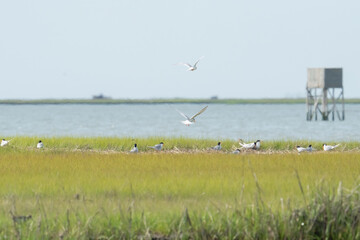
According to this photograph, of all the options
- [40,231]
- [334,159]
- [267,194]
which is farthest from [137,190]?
[334,159]

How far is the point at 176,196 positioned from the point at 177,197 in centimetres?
12

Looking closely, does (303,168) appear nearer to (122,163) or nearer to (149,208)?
(122,163)

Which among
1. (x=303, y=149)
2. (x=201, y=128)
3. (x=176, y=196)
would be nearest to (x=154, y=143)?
(x=303, y=149)

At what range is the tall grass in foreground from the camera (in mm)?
10281

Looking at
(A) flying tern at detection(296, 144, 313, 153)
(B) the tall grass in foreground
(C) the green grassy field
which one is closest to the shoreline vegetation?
(A) flying tern at detection(296, 144, 313, 153)

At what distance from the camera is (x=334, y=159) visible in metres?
19.4

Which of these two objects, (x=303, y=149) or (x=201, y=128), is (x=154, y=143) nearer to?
(x=303, y=149)

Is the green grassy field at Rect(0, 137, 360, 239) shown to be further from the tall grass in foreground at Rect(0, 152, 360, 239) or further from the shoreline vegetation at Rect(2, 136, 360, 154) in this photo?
the shoreline vegetation at Rect(2, 136, 360, 154)

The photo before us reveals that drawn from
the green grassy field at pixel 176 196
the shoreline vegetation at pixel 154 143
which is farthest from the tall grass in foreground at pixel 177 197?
the shoreline vegetation at pixel 154 143

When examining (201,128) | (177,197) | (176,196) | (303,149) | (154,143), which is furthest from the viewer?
(201,128)

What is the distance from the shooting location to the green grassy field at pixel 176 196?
1029cm

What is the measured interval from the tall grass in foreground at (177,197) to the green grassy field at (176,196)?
2 centimetres

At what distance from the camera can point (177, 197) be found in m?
12.8

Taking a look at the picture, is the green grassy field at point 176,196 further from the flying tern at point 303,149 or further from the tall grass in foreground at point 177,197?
the flying tern at point 303,149
